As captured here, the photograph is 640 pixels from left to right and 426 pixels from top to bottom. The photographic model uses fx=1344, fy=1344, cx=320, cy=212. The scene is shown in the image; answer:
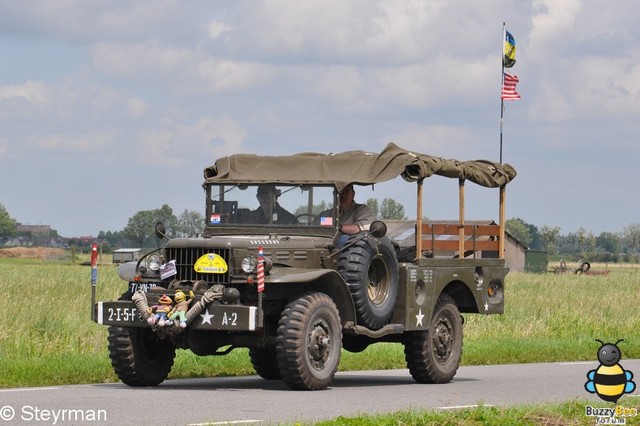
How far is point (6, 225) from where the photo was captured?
178 m

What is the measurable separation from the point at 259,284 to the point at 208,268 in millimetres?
911

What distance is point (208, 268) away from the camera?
14297mm

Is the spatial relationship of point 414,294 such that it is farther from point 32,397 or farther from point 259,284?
point 32,397

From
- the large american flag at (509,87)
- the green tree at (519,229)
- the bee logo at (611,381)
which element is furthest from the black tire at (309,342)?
the green tree at (519,229)

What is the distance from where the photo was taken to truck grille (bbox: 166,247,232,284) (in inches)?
563

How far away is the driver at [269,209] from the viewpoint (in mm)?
16000

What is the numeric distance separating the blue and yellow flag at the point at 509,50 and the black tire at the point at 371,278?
15148 millimetres

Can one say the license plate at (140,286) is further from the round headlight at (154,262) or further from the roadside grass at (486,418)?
the roadside grass at (486,418)

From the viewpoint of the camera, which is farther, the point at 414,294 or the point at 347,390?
the point at 414,294

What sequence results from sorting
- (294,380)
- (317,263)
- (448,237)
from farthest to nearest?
(448,237) < (317,263) < (294,380)

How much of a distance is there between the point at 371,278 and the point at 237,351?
4.62 meters

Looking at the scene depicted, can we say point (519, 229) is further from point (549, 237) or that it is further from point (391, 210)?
point (391, 210)

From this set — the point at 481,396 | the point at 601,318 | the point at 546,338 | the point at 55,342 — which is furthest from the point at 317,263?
the point at 601,318

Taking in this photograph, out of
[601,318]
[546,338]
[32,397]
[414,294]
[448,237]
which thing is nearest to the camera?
[32,397]
